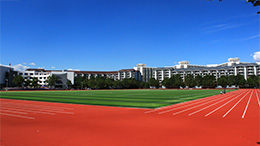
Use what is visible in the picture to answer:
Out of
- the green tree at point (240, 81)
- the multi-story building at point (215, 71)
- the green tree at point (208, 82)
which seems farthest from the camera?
the multi-story building at point (215, 71)

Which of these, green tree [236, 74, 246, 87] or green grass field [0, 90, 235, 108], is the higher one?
green tree [236, 74, 246, 87]

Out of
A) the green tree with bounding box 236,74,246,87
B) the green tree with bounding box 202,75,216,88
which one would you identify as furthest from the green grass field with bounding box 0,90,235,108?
the green tree with bounding box 236,74,246,87

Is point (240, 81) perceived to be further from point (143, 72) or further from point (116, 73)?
point (116, 73)

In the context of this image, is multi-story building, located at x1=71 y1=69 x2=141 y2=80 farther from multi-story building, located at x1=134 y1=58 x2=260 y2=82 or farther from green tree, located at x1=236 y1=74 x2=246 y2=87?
green tree, located at x1=236 y1=74 x2=246 y2=87

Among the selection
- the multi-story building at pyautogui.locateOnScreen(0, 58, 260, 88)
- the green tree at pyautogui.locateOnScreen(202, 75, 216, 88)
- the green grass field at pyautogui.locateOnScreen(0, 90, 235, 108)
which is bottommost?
the green grass field at pyautogui.locateOnScreen(0, 90, 235, 108)

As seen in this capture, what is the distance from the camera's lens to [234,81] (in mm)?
105938

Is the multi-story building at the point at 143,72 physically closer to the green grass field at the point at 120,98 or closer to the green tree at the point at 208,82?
the green tree at the point at 208,82

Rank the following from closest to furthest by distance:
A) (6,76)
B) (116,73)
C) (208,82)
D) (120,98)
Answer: (120,98) < (6,76) < (208,82) < (116,73)

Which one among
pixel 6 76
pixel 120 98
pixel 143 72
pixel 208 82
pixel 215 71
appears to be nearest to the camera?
pixel 120 98

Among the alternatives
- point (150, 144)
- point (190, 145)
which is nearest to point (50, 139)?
point (150, 144)

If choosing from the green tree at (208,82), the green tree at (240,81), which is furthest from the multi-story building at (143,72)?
the green tree at (208,82)

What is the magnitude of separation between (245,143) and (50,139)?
338 inches

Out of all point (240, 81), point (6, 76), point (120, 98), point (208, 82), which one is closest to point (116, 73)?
point (208, 82)

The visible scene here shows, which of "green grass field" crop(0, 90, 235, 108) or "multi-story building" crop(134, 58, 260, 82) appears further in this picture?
"multi-story building" crop(134, 58, 260, 82)
